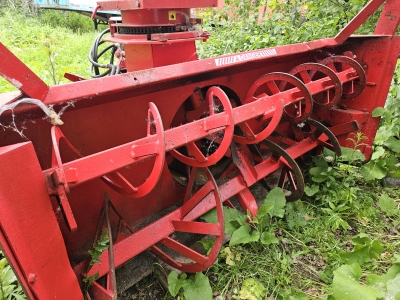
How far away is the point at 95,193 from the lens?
1705 mm

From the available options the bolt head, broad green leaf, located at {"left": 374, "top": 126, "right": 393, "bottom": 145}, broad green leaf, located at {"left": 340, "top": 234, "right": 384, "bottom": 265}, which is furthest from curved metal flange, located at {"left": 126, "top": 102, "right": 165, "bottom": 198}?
broad green leaf, located at {"left": 374, "top": 126, "right": 393, "bottom": 145}

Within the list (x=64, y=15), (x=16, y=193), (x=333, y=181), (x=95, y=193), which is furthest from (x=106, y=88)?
(x=64, y=15)

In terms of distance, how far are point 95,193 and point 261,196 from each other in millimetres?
1256

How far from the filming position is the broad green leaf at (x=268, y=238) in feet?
6.33

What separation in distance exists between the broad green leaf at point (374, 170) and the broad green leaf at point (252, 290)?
4.57ft

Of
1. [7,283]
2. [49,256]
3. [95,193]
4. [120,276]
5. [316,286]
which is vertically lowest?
[316,286]

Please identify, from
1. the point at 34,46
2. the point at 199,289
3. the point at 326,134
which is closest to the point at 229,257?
the point at 199,289

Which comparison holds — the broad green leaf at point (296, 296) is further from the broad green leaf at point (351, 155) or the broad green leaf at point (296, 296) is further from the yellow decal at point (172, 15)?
the yellow decal at point (172, 15)

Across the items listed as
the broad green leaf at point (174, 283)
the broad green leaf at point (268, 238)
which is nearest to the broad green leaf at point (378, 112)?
the broad green leaf at point (268, 238)

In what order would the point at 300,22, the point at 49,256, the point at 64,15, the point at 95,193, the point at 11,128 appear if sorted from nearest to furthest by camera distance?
the point at 49,256
the point at 11,128
the point at 95,193
the point at 300,22
the point at 64,15

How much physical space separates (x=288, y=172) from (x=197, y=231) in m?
1.01

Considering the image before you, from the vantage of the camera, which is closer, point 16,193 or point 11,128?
point 16,193

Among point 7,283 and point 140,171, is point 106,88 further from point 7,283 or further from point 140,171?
point 7,283

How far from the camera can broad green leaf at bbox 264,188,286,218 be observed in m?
2.06
